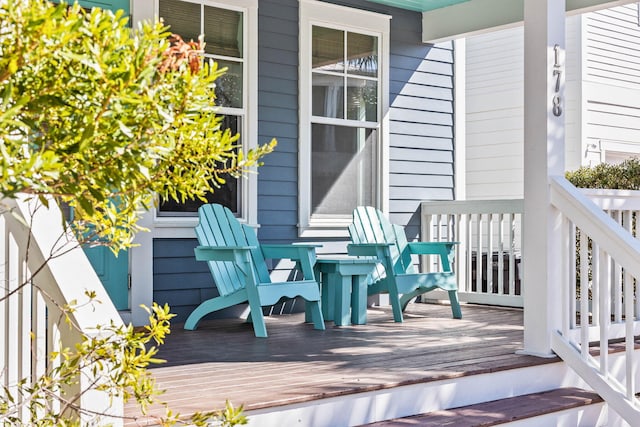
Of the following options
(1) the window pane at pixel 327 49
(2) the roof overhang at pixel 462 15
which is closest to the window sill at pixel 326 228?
(1) the window pane at pixel 327 49

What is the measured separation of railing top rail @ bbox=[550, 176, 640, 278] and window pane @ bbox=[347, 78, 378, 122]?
2854 millimetres

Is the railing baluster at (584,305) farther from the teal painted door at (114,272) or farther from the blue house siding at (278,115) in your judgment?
the teal painted door at (114,272)

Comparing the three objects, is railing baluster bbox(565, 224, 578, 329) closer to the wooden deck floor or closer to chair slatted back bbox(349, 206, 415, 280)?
the wooden deck floor

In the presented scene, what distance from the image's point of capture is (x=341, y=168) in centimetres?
693

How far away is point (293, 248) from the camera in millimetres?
5582

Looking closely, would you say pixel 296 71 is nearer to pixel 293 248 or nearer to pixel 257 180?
pixel 257 180

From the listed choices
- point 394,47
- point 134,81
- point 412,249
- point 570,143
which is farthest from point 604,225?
point 570,143

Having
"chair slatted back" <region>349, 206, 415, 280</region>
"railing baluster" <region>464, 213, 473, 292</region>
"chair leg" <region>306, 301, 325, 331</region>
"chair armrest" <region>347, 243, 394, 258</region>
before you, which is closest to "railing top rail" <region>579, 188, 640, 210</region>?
"chair armrest" <region>347, 243, 394, 258</region>

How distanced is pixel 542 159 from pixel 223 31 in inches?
108

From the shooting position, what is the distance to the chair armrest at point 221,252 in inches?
197

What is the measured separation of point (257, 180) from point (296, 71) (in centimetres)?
96

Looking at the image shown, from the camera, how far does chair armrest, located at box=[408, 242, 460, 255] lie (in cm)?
636

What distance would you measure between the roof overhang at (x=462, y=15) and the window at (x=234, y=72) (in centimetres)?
145

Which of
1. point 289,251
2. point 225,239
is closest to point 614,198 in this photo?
point 289,251
